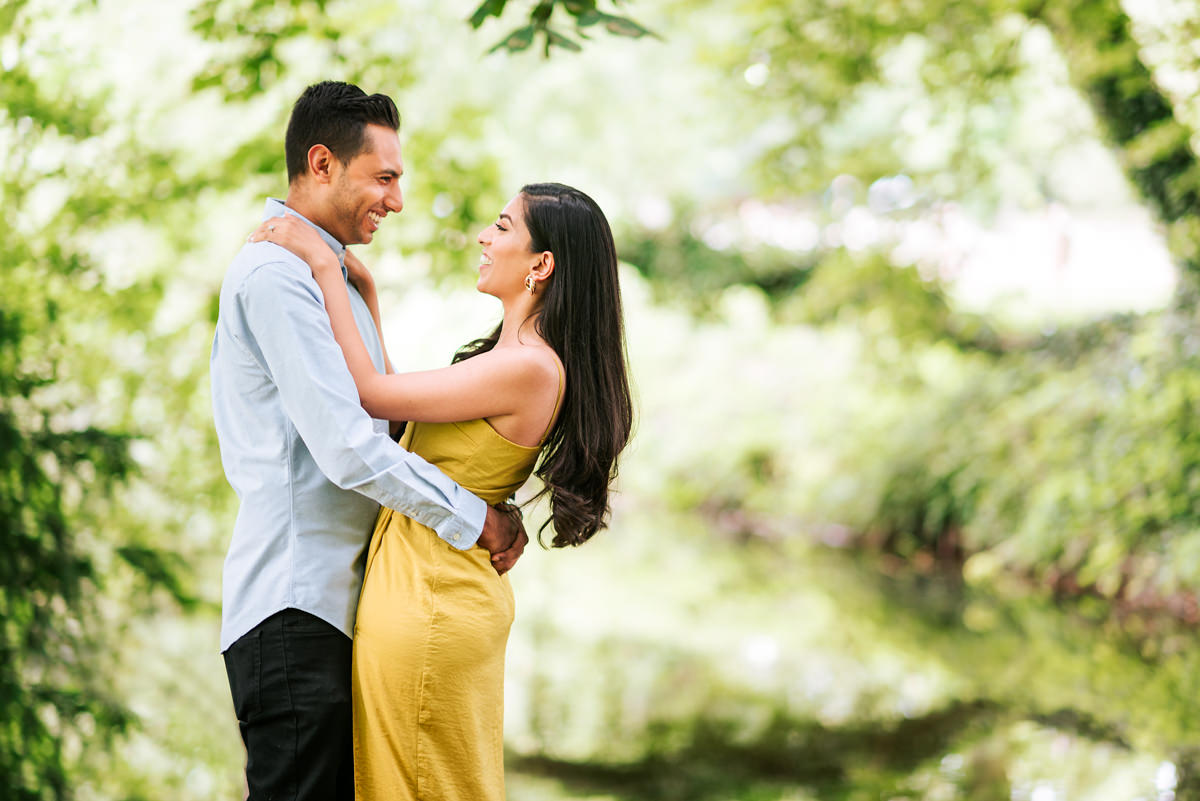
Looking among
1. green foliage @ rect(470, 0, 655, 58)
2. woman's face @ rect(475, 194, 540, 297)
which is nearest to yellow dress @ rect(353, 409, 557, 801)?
woman's face @ rect(475, 194, 540, 297)

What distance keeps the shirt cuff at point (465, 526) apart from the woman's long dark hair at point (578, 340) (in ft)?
0.60

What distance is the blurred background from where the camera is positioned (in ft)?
15.9

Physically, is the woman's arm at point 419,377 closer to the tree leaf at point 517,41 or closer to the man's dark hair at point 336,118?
the man's dark hair at point 336,118

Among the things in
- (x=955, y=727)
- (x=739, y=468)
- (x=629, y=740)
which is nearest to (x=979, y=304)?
(x=739, y=468)

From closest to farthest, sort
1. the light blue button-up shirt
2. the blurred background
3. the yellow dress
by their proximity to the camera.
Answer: the light blue button-up shirt, the yellow dress, the blurred background

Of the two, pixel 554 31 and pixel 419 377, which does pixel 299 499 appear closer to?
pixel 419 377

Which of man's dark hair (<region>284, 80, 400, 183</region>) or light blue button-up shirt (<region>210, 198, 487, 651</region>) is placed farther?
man's dark hair (<region>284, 80, 400, 183</region>)

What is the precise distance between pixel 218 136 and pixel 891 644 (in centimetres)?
505

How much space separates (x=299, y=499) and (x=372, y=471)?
0.19 m

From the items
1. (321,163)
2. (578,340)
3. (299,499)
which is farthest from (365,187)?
(299,499)

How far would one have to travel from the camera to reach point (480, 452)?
2367 mm

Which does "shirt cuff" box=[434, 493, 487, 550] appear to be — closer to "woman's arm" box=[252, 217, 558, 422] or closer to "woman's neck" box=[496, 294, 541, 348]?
"woman's arm" box=[252, 217, 558, 422]

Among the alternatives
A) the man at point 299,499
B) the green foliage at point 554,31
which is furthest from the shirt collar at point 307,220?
the green foliage at point 554,31

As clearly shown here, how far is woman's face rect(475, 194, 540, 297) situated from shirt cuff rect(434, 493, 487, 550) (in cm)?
46
